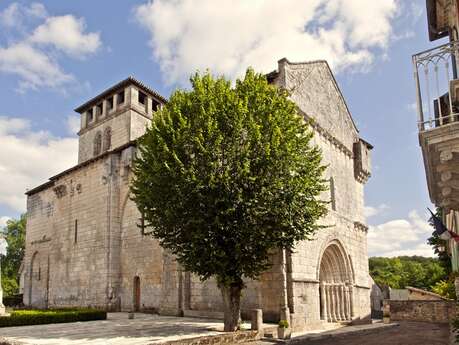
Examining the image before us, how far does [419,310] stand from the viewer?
2345 centimetres

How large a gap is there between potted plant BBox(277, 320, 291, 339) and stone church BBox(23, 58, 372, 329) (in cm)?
160

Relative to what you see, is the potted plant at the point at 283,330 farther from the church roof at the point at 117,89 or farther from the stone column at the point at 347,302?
the church roof at the point at 117,89

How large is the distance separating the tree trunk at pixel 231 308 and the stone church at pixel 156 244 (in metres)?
2.66

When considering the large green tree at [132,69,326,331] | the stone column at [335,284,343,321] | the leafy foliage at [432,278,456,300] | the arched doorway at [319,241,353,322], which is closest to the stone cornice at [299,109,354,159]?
the arched doorway at [319,241,353,322]

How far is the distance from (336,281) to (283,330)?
7.68 meters

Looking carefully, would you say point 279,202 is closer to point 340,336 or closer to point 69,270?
point 340,336

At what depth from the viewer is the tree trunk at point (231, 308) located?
1325 centimetres

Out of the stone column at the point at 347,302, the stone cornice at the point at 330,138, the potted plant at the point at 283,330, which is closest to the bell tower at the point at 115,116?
the stone cornice at the point at 330,138

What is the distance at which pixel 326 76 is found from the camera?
22.8m

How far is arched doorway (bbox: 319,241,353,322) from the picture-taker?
784 inches

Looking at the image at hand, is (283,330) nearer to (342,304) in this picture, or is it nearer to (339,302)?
(339,302)

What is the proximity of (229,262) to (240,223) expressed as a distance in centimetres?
129

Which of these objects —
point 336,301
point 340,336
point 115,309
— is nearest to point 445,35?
point 340,336

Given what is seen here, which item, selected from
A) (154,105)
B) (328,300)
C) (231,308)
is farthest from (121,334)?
(154,105)
